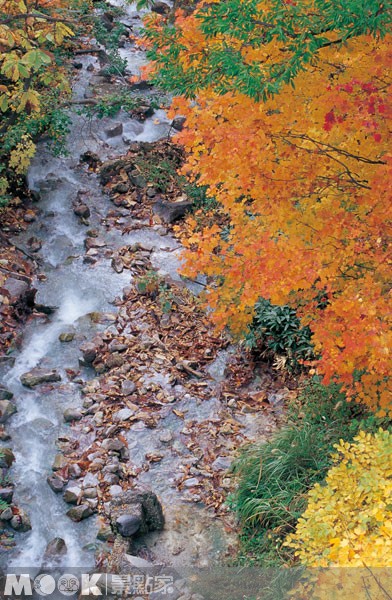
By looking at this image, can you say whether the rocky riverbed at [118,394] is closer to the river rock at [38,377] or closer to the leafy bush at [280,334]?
the river rock at [38,377]

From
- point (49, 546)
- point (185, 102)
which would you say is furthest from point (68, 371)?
point (185, 102)

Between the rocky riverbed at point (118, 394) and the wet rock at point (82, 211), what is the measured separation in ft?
0.08

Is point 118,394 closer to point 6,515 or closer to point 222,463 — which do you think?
point 222,463

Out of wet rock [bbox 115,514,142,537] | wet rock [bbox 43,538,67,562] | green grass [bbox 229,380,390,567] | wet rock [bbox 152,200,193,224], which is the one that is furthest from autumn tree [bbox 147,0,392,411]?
wet rock [bbox 152,200,193,224]

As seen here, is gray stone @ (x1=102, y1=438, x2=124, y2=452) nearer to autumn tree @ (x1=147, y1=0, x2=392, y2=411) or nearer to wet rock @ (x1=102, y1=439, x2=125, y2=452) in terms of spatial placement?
wet rock @ (x1=102, y1=439, x2=125, y2=452)

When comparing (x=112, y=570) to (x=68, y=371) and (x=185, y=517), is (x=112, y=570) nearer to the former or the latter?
(x=185, y=517)

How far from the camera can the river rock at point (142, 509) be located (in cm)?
689

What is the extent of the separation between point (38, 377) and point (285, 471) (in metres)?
4.24

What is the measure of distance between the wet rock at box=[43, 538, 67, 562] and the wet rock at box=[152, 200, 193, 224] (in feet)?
25.0

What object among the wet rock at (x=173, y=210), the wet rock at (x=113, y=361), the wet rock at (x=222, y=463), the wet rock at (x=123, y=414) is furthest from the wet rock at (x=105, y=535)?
the wet rock at (x=173, y=210)

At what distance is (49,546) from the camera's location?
6.90m

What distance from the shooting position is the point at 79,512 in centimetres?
720

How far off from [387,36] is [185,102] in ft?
8.45

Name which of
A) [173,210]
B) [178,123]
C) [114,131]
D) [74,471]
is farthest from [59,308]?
[178,123]
